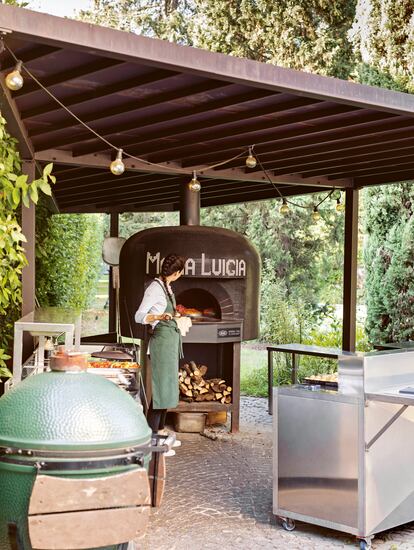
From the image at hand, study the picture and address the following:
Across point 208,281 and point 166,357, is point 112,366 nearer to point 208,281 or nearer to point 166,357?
point 166,357

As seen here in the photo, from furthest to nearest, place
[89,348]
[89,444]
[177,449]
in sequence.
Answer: [177,449] < [89,348] < [89,444]

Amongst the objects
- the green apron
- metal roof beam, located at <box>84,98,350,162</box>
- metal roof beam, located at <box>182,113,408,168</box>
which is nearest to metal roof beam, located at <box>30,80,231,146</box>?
metal roof beam, located at <box>84,98,350,162</box>

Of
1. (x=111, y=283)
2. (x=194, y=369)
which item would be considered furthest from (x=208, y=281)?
(x=111, y=283)

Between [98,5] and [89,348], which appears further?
[98,5]

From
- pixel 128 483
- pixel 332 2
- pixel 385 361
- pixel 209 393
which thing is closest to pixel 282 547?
pixel 385 361

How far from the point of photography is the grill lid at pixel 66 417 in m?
2.89

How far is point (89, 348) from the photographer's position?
688cm

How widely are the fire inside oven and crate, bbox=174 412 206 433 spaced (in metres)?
1.05

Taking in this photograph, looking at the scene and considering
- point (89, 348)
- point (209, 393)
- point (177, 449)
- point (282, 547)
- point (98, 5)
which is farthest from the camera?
point (98, 5)

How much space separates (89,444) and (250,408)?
311 inches

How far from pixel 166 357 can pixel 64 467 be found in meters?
4.25

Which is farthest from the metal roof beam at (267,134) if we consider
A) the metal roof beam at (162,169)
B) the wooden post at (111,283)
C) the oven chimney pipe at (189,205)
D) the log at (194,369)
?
the wooden post at (111,283)

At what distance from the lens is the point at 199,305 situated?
9.33 metres

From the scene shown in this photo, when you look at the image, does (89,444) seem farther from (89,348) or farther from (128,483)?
(89,348)
